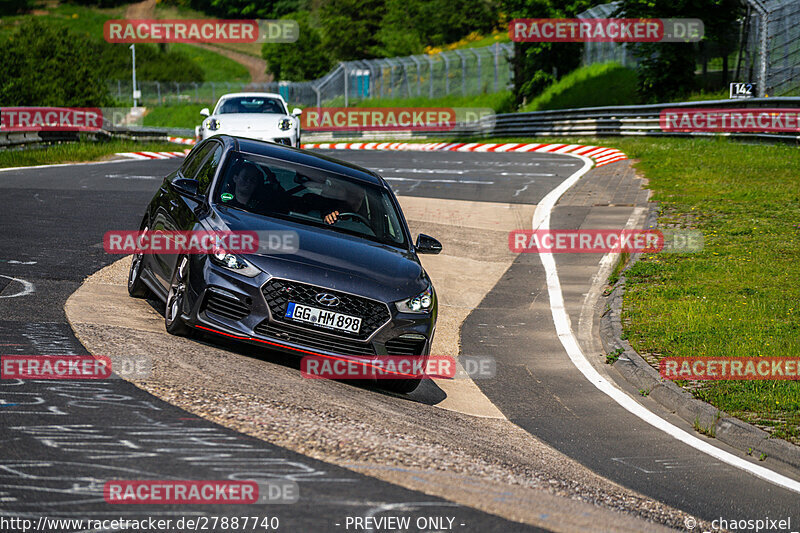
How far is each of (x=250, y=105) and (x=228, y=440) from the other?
18.0m

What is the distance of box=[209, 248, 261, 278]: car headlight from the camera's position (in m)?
7.00

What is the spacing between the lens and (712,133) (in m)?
27.5

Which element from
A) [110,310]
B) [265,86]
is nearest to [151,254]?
[110,310]

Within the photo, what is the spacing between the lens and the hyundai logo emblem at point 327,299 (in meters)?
7.01

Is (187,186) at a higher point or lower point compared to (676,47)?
lower

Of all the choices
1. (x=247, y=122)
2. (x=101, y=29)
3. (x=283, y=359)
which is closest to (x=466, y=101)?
(x=247, y=122)

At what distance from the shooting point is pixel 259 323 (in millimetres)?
6941

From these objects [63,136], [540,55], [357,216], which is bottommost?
[357,216]
